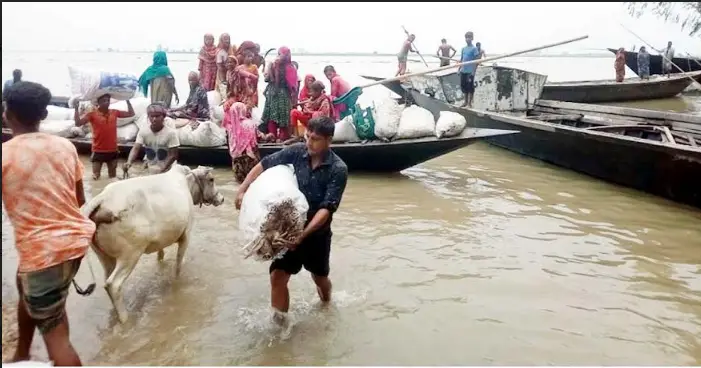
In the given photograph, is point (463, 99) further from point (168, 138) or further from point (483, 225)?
point (168, 138)

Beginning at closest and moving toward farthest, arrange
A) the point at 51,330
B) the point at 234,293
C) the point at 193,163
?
the point at 51,330 < the point at 234,293 < the point at 193,163

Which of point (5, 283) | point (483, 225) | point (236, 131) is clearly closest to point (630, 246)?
point (483, 225)

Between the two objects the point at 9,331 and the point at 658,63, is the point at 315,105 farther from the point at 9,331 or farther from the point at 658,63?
the point at 658,63

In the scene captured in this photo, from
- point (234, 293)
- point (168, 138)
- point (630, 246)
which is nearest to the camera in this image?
point (234, 293)

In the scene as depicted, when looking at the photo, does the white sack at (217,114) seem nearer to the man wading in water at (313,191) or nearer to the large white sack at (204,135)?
the large white sack at (204,135)

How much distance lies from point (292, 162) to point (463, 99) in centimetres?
906

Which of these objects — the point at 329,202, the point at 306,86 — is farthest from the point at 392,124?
the point at 329,202

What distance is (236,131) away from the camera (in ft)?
23.7

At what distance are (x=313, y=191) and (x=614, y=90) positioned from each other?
1496 centimetres

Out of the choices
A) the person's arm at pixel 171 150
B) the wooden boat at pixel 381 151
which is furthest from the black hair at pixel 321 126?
the wooden boat at pixel 381 151

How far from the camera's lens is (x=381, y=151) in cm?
780

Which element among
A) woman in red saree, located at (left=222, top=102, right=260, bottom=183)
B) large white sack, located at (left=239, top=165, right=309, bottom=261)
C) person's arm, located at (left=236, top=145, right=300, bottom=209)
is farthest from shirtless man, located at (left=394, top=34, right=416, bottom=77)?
large white sack, located at (left=239, top=165, right=309, bottom=261)

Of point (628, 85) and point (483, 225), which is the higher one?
point (628, 85)

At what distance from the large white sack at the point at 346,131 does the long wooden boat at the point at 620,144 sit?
2.96 m
